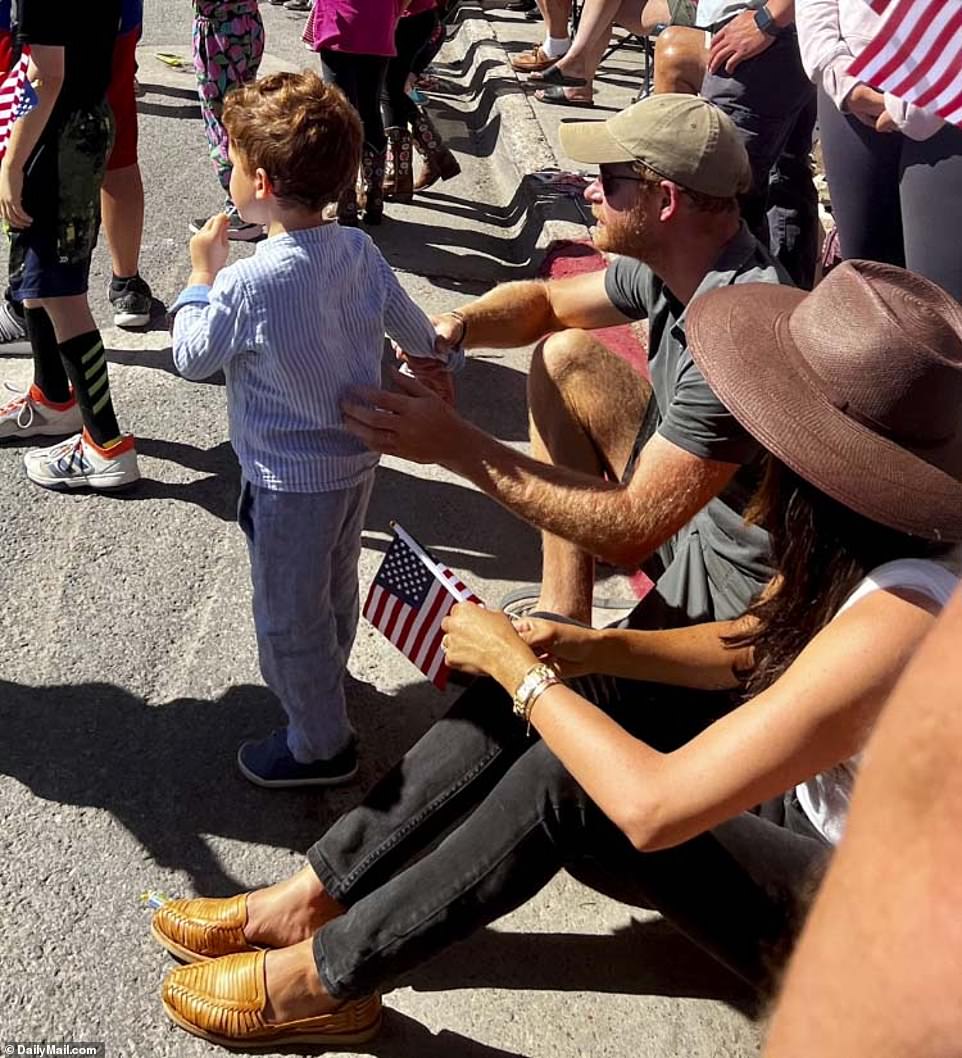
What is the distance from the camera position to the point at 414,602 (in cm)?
236

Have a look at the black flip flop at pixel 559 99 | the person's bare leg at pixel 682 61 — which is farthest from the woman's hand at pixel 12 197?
the black flip flop at pixel 559 99

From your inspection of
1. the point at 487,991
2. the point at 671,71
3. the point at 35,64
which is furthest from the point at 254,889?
the point at 671,71

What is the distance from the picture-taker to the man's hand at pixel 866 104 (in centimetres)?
318

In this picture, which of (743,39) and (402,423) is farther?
(743,39)

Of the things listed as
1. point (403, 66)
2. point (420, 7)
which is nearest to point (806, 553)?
point (403, 66)

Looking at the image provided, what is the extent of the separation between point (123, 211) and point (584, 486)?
2559 mm

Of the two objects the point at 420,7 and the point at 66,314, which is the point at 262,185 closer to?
the point at 66,314

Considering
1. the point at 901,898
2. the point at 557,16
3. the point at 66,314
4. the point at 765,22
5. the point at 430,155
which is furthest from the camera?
the point at 557,16

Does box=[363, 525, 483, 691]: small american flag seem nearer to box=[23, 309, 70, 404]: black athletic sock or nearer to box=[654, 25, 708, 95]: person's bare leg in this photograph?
box=[23, 309, 70, 404]: black athletic sock

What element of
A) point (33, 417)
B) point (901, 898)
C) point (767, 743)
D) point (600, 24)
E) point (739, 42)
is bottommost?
point (600, 24)

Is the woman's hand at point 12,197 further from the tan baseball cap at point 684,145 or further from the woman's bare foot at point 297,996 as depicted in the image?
the woman's bare foot at point 297,996

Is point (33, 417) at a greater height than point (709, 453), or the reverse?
point (709, 453)

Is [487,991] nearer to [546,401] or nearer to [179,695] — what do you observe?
[179,695]

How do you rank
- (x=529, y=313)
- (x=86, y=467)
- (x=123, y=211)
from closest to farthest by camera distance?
1. (x=529, y=313)
2. (x=86, y=467)
3. (x=123, y=211)
